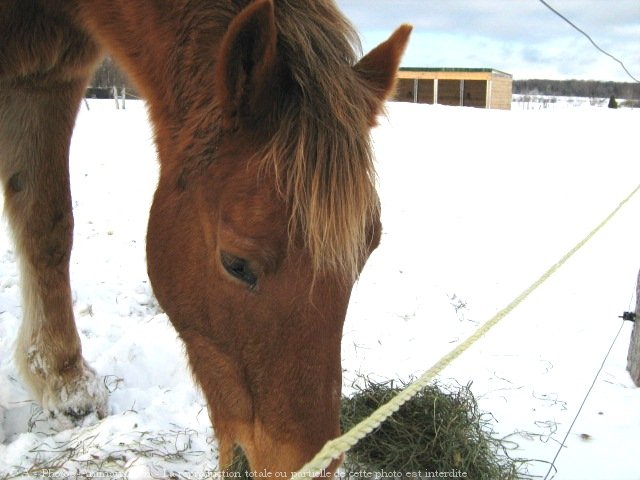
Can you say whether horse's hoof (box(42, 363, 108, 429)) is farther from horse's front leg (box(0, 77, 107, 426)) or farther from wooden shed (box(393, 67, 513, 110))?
wooden shed (box(393, 67, 513, 110))

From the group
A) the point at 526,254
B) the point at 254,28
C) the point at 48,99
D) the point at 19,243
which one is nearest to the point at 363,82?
the point at 254,28

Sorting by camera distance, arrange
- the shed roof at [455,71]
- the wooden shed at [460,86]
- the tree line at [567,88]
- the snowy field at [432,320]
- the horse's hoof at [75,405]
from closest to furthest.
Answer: the snowy field at [432,320] < the horse's hoof at [75,405] < the shed roof at [455,71] < the wooden shed at [460,86] < the tree line at [567,88]

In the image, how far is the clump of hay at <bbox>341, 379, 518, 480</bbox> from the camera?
2.38 m

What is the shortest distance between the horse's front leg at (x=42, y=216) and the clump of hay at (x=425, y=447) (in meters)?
1.42

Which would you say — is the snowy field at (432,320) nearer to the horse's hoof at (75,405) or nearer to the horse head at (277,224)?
the horse's hoof at (75,405)

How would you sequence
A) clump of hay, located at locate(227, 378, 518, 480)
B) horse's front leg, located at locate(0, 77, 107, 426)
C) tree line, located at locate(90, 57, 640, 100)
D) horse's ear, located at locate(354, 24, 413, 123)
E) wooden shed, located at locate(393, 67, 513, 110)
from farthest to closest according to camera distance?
tree line, located at locate(90, 57, 640, 100) → wooden shed, located at locate(393, 67, 513, 110) → horse's front leg, located at locate(0, 77, 107, 426) → clump of hay, located at locate(227, 378, 518, 480) → horse's ear, located at locate(354, 24, 413, 123)

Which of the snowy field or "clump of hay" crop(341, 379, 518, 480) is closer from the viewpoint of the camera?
"clump of hay" crop(341, 379, 518, 480)

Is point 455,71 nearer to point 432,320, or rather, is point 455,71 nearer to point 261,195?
point 432,320

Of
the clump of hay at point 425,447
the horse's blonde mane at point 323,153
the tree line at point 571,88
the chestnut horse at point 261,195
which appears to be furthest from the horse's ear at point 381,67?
the tree line at point 571,88

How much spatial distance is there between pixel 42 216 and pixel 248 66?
2166 millimetres

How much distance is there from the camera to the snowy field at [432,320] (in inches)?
Result: 106

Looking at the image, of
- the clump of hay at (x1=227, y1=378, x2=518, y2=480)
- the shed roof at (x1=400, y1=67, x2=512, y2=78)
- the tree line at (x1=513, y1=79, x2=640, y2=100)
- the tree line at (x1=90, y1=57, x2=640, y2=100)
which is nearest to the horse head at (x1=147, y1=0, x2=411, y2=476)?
the clump of hay at (x1=227, y1=378, x2=518, y2=480)

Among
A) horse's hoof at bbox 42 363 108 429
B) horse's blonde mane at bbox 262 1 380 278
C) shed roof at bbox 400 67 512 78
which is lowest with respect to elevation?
horse's hoof at bbox 42 363 108 429

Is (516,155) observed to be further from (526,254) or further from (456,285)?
(456,285)
